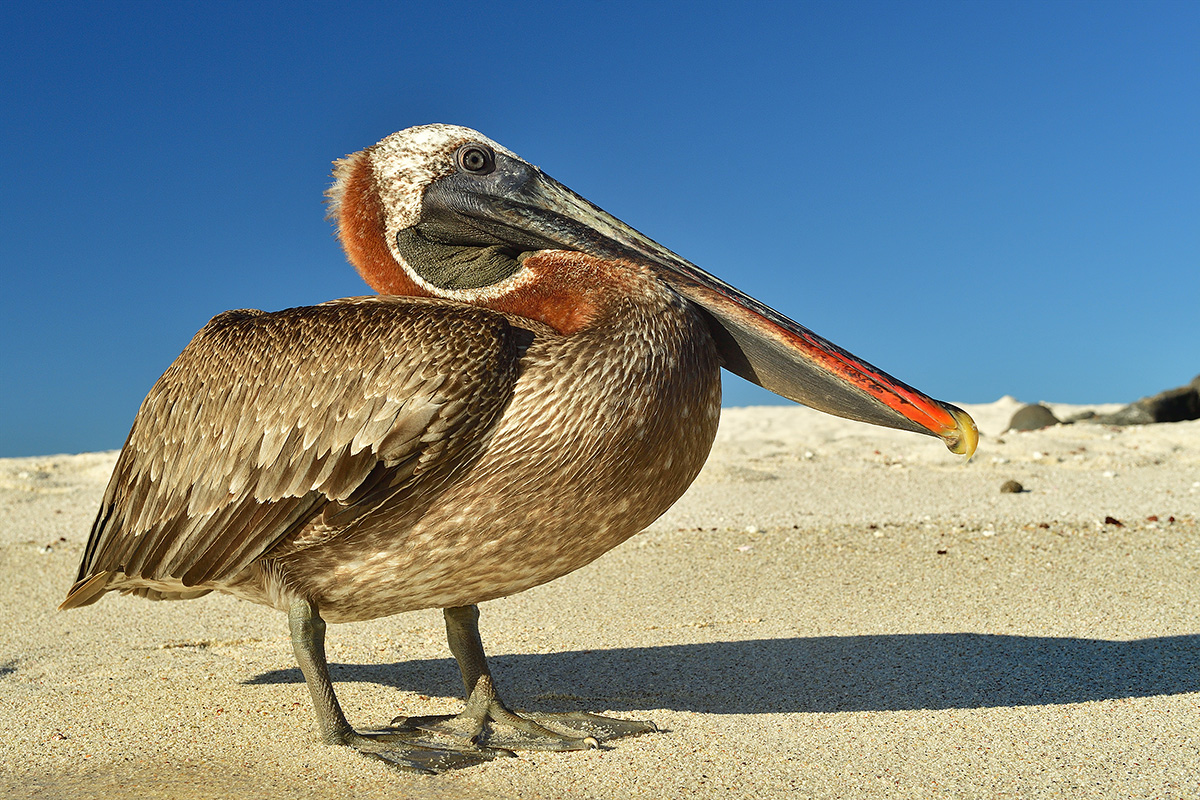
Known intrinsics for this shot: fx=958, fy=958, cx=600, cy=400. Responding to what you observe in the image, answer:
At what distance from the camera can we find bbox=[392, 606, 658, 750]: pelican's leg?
3.84 meters

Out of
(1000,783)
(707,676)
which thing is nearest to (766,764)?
(1000,783)

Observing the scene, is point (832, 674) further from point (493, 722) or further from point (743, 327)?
point (743, 327)

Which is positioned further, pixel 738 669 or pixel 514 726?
pixel 738 669

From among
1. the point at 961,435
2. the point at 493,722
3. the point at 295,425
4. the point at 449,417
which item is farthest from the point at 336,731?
the point at 961,435

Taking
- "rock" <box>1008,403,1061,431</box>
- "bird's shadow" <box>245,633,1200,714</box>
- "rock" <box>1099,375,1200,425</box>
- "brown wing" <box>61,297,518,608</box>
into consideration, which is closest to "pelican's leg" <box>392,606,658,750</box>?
"bird's shadow" <box>245,633,1200,714</box>

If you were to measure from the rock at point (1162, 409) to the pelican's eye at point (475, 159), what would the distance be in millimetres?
16048

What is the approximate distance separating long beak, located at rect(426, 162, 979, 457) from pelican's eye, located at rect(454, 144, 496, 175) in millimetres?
102

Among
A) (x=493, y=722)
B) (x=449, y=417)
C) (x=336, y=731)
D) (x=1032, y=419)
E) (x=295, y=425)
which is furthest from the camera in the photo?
(x=1032, y=419)

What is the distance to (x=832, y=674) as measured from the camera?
4762 millimetres

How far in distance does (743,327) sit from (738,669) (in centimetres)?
197

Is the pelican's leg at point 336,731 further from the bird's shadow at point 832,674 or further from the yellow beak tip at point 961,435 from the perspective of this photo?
the yellow beak tip at point 961,435

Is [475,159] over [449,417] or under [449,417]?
over

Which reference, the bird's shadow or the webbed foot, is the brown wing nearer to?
the webbed foot

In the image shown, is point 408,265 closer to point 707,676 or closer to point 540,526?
point 540,526
